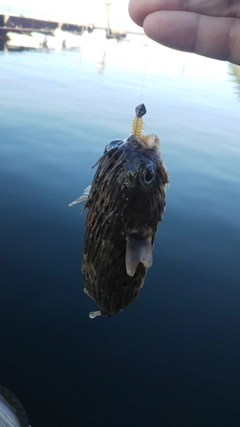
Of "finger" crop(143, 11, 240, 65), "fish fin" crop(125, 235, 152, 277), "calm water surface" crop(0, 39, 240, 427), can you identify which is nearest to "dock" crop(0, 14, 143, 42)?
"calm water surface" crop(0, 39, 240, 427)

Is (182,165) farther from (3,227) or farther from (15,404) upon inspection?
(15,404)

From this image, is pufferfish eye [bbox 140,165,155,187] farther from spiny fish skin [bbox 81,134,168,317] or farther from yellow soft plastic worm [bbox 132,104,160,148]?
yellow soft plastic worm [bbox 132,104,160,148]

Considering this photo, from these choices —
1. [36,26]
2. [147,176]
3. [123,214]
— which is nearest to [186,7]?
[147,176]

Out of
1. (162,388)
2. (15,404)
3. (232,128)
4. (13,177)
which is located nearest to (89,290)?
(15,404)

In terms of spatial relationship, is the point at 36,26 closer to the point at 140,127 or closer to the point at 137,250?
the point at 140,127

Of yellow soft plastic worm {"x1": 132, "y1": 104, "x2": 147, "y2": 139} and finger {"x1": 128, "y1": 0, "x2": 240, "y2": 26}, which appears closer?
yellow soft plastic worm {"x1": 132, "y1": 104, "x2": 147, "y2": 139}

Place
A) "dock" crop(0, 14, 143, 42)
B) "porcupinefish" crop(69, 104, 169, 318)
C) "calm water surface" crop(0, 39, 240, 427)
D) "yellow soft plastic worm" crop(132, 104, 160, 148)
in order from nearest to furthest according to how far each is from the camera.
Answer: "yellow soft plastic worm" crop(132, 104, 160, 148) < "porcupinefish" crop(69, 104, 169, 318) < "calm water surface" crop(0, 39, 240, 427) < "dock" crop(0, 14, 143, 42)

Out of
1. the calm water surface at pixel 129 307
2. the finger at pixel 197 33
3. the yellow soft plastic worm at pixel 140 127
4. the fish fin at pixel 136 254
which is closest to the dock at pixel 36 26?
the calm water surface at pixel 129 307

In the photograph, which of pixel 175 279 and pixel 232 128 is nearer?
pixel 175 279
